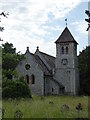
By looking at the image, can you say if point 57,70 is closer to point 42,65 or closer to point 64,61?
point 64,61

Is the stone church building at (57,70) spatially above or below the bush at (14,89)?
above

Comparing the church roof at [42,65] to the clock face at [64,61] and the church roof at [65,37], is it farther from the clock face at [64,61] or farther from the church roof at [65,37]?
the church roof at [65,37]

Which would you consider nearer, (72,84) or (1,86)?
(1,86)

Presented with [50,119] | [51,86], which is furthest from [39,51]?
[50,119]

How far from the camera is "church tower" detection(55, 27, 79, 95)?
Result: 51.8m

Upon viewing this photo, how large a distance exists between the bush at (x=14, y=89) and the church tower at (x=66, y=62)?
74.0 ft

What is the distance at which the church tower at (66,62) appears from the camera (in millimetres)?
51812

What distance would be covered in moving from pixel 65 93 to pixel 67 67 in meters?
5.21

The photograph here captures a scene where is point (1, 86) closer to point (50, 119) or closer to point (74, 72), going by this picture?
point (50, 119)

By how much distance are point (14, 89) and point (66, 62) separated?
26048 millimetres

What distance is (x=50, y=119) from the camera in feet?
45.1

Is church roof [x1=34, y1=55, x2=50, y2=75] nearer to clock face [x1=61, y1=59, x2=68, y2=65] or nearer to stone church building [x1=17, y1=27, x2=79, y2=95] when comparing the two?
stone church building [x1=17, y1=27, x2=79, y2=95]

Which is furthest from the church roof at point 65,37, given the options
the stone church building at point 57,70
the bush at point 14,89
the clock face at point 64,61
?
the bush at point 14,89

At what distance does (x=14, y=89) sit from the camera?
92.9 ft
